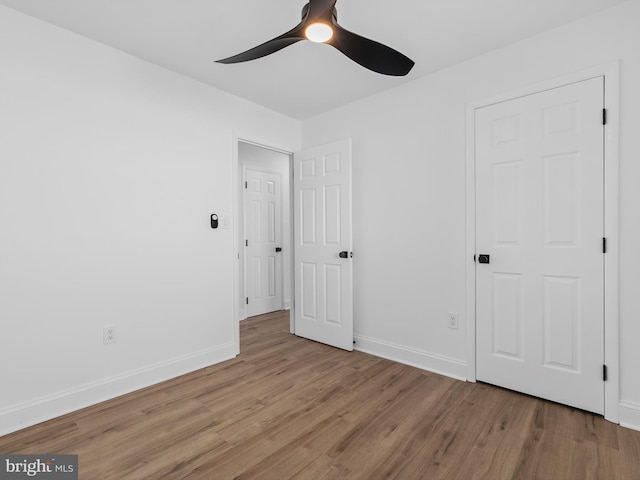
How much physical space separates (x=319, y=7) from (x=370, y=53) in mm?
451

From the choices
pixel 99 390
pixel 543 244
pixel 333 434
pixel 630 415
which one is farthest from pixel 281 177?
pixel 630 415

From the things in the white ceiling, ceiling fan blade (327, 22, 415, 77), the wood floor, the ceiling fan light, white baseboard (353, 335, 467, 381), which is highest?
the white ceiling

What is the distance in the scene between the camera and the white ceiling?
6.31 ft

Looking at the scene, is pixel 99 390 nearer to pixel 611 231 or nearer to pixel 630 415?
pixel 630 415

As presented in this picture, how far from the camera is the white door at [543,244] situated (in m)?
2.04

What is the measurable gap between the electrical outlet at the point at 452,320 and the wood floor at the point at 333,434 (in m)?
0.43

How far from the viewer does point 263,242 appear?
15.8 feet

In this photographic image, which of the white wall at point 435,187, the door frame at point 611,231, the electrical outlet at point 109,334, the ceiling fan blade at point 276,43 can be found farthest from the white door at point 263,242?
the door frame at point 611,231

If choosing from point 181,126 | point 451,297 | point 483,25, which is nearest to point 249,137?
point 181,126

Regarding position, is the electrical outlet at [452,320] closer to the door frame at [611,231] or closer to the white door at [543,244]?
the white door at [543,244]

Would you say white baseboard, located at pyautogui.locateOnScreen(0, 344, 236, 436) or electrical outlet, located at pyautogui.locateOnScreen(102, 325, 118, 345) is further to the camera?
electrical outlet, located at pyautogui.locateOnScreen(102, 325, 118, 345)

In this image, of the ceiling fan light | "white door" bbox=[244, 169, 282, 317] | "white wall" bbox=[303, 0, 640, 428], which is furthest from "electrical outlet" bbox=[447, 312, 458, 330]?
"white door" bbox=[244, 169, 282, 317]

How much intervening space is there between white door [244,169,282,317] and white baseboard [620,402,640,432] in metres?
3.92

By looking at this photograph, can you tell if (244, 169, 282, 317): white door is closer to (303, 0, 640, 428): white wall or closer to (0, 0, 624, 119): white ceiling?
(303, 0, 640, 428): white wall
